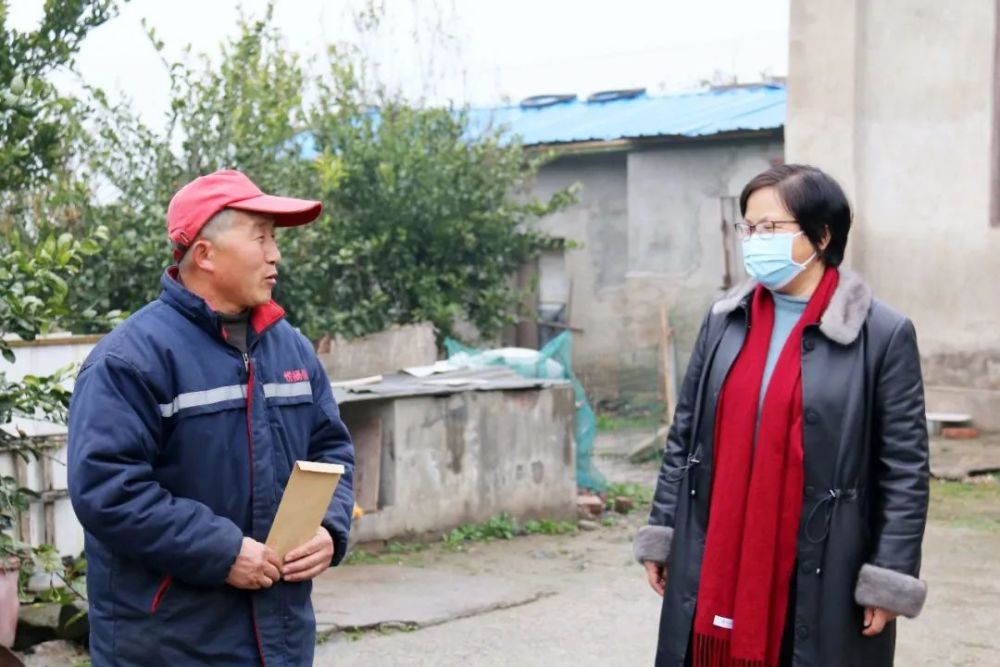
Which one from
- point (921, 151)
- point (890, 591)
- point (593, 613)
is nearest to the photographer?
point (890, 591)

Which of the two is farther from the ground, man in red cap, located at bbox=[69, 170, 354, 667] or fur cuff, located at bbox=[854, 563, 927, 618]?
man in red cap, located at bbox=[69, 170, 354, 667]

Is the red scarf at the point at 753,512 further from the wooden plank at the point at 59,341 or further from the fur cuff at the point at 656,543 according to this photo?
the wooden plank at the point at 59,341

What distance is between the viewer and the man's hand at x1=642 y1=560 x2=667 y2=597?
404cm

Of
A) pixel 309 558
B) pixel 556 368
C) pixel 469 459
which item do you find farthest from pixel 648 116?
pixel 309 558

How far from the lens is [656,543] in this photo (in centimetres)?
399

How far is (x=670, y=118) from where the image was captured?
18.6 meters

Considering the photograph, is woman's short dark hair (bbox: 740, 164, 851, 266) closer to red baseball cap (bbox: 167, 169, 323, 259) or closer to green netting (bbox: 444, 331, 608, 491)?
red baseball cap (bbox: 167, 169, 323, 259)

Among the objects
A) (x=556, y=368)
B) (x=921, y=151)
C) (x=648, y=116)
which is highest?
(x=648, y=116)

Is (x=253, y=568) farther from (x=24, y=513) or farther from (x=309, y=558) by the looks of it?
(x=24, y=513)

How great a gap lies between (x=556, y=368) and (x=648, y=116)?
9.32m

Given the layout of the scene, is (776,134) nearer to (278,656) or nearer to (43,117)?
(43,117)

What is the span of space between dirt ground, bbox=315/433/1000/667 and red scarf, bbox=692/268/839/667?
2706mm

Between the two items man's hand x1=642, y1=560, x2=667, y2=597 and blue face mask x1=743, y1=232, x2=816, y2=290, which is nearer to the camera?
blue face mask x1=743, y1=232, x2=816, y2=290

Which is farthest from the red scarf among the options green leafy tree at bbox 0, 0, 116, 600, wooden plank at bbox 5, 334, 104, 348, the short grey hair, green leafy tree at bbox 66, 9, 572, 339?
green leafy tree at bbox 66, 9, 572, 339
